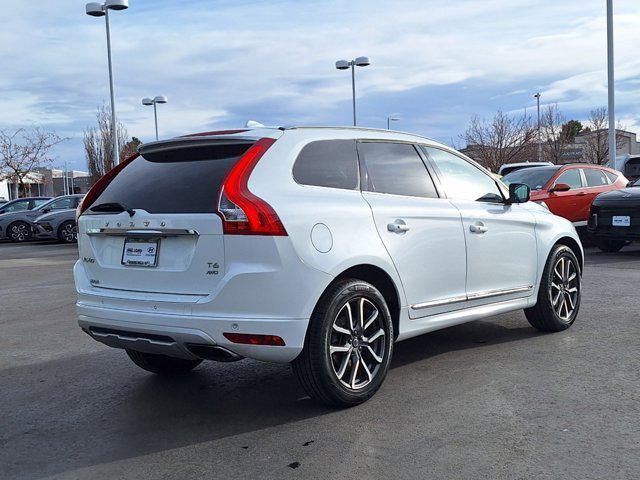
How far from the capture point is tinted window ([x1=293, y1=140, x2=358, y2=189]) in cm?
430

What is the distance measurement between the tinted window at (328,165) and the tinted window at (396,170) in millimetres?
134

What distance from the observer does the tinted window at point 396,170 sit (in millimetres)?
4770

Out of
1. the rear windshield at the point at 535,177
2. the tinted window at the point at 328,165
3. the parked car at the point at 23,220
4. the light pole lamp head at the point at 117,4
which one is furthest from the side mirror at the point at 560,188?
the parked car at the point at 23,220

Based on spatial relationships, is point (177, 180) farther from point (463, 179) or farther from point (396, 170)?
point (463, 179)

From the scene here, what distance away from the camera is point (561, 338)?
5980 millimetres

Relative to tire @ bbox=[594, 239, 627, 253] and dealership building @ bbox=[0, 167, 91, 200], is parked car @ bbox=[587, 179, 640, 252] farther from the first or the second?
dealership building @ bbox=[0, 167, 91, 200]

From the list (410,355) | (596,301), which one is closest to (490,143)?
(596,301)

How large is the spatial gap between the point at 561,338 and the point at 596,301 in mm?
2009

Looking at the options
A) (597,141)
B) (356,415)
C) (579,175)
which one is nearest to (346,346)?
(356,415)

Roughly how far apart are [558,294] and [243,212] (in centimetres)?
354

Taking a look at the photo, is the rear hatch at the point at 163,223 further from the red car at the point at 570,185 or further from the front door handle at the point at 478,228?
the red car at the point at 570,185

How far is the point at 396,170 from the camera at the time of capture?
494cm

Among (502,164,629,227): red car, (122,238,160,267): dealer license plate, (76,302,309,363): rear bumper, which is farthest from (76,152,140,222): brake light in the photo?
(502,164,629,227): red car

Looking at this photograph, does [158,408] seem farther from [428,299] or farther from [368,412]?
[428,299]
